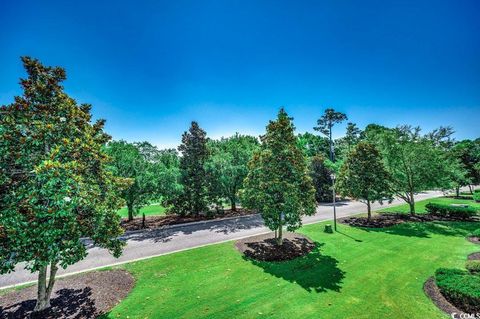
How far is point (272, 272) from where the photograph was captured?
10547 millimetres

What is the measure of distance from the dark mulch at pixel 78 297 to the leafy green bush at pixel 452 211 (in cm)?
2788

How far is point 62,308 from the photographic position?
25.6 feet

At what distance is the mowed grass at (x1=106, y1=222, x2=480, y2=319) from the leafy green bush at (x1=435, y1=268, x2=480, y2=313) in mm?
783

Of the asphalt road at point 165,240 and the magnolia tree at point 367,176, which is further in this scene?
the magnolia tree at point 367,176

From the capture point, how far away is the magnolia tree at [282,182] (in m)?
12.7

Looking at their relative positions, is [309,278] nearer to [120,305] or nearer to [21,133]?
[120,305]

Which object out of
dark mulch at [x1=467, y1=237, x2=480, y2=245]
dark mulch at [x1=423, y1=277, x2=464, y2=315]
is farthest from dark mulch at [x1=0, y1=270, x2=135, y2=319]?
dark mulch at [x1=467, y1=237, x2=480, y2=245]

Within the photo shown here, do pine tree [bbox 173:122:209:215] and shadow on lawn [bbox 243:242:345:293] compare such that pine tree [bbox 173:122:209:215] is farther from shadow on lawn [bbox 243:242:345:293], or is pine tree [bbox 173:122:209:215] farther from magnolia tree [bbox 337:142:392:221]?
magnolia tree [bbox 337:142:392:221]

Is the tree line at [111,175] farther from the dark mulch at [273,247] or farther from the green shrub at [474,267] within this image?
the green shrub at [474,267]

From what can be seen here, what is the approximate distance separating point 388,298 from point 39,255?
11.4 m

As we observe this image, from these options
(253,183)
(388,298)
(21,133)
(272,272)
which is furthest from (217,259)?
(21,133)


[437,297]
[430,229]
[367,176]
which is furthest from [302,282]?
[430,229]

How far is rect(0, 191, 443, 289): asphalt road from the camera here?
1142 cm

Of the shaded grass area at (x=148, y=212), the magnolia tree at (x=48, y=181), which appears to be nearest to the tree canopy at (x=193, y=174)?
the shaded grass area at (x=148, y=212)
